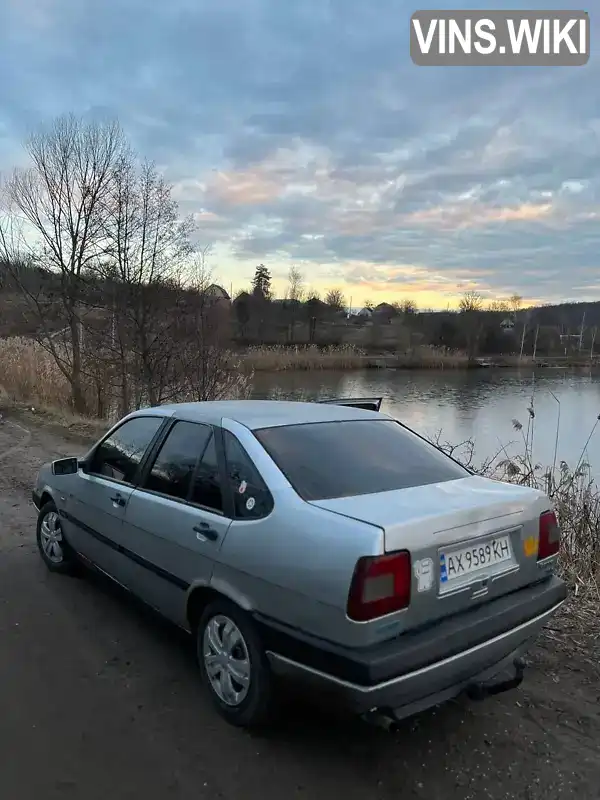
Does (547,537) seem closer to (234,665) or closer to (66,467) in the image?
(234,665)

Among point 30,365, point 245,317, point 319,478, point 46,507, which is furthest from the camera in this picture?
point 245,317

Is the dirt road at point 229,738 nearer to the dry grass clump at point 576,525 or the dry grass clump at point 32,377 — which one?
the dry grass clump at point 576,525

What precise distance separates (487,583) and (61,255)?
1482 cm

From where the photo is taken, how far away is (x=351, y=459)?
3.13 meters

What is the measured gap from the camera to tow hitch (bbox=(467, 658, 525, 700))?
8.59 ft

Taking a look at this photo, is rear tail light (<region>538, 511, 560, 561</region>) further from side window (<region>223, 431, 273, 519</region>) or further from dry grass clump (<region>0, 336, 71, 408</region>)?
dry grass clump (<region>0, 336, 71, 408</region>)

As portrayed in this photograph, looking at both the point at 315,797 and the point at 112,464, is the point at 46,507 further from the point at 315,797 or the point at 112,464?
the point at 315,797

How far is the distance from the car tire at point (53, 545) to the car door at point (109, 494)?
0.18 m

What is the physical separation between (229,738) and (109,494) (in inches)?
69.4

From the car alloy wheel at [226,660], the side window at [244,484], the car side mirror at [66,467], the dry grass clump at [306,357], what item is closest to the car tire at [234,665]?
the car alloy wheel at [226,660]

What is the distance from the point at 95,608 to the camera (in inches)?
163

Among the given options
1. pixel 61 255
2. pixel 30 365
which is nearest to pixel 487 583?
pixel 61 255

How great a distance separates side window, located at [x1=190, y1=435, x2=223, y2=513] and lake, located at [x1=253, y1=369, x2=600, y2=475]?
5.63m

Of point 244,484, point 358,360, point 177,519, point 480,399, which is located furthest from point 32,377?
point 358,360
